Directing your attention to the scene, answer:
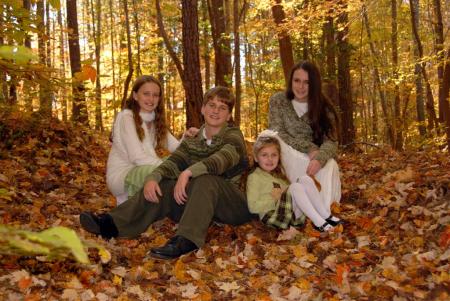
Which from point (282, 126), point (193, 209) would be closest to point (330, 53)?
point (282, 126)

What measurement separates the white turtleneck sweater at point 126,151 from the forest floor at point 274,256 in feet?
1.89

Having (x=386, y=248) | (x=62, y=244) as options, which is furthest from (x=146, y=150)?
(x=62, y=244)

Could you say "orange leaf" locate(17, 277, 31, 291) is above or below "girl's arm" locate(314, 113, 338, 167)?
below

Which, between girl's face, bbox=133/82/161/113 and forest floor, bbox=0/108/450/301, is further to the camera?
girl's face, bbox=133/82/161/113

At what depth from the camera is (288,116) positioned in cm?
472

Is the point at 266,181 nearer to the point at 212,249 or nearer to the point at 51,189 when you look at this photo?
the point at 212,249

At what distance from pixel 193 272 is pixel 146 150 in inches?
60.2

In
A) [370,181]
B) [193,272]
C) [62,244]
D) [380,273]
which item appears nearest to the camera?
[62,244]

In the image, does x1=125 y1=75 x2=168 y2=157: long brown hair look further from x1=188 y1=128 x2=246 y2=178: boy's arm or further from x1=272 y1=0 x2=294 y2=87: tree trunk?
x1=272 y1=0 x2=294 y2=87: tree trunk

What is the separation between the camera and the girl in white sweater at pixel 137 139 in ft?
14.3

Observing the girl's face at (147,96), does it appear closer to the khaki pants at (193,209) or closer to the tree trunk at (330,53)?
the khaki pants at (193,209)

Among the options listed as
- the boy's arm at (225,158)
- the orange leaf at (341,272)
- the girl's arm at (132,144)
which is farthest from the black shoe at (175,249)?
the orange leaf at (341,272)

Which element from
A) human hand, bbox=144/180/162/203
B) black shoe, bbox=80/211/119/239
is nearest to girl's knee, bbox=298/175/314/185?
human hand, bbox=144/180/162/203

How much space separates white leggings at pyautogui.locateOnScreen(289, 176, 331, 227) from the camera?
3.94 m
